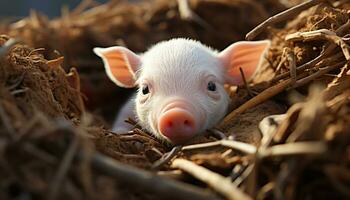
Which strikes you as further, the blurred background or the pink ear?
the blurred background

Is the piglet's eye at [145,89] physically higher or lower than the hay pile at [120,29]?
lower

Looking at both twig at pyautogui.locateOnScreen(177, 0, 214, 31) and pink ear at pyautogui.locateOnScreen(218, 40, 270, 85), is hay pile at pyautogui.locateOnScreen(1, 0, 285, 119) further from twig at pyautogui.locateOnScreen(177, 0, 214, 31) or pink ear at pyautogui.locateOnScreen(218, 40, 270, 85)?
pink ear at pyautogui.locateOnScreen(218, 40, 270, 85)

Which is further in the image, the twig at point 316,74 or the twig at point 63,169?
the twig at point 316,74

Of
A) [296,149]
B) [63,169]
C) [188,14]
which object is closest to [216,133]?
[296,149]

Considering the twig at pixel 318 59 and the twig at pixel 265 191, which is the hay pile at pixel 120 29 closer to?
the twig at pixel 318 59

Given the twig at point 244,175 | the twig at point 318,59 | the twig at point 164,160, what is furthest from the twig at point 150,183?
the twig at point 318,59

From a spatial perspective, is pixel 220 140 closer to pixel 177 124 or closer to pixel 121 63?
pixel 177 124

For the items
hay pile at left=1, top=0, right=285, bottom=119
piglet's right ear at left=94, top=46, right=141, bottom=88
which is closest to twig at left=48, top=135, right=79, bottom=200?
piglet's right ear at left=94, top=46, right=141, bottom=88
